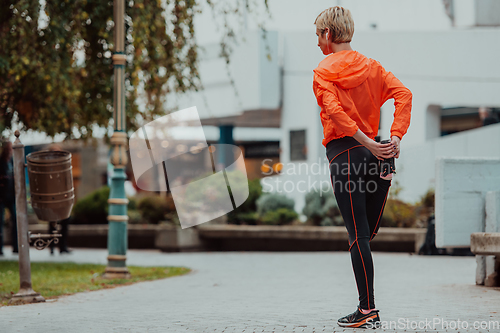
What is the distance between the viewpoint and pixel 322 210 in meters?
13.1

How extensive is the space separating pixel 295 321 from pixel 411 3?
1402cm

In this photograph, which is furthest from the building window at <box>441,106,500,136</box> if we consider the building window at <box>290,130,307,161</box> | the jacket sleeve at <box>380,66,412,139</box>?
the jacket sleeve at <box>380,66,412,139</box>

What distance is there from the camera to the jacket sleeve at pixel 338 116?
392 centimetres

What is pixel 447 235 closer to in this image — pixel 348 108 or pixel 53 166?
pixel 348 108

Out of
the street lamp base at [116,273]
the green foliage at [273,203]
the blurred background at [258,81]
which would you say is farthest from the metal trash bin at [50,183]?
the green foliage at [273,203]

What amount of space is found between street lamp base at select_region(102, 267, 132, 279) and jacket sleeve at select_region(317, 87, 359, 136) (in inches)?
195

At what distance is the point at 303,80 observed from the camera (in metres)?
17.5

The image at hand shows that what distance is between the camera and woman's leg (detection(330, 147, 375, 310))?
4.02 meters

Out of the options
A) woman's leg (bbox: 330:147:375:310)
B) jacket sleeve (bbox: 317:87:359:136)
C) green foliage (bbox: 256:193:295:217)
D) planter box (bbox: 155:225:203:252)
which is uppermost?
jacket sleeve (bbox: 317:87:359:136)

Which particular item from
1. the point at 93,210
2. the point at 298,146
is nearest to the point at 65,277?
the point at 93,210

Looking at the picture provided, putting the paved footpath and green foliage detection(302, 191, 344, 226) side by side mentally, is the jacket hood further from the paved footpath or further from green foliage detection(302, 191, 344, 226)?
green foliage detection(302, 191, 344, 226)

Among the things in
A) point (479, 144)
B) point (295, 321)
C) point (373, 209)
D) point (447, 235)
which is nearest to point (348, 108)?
point (373, 209)

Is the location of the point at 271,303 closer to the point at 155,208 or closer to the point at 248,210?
the point at 248,210

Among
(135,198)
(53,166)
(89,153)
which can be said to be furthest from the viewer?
(89,153)
